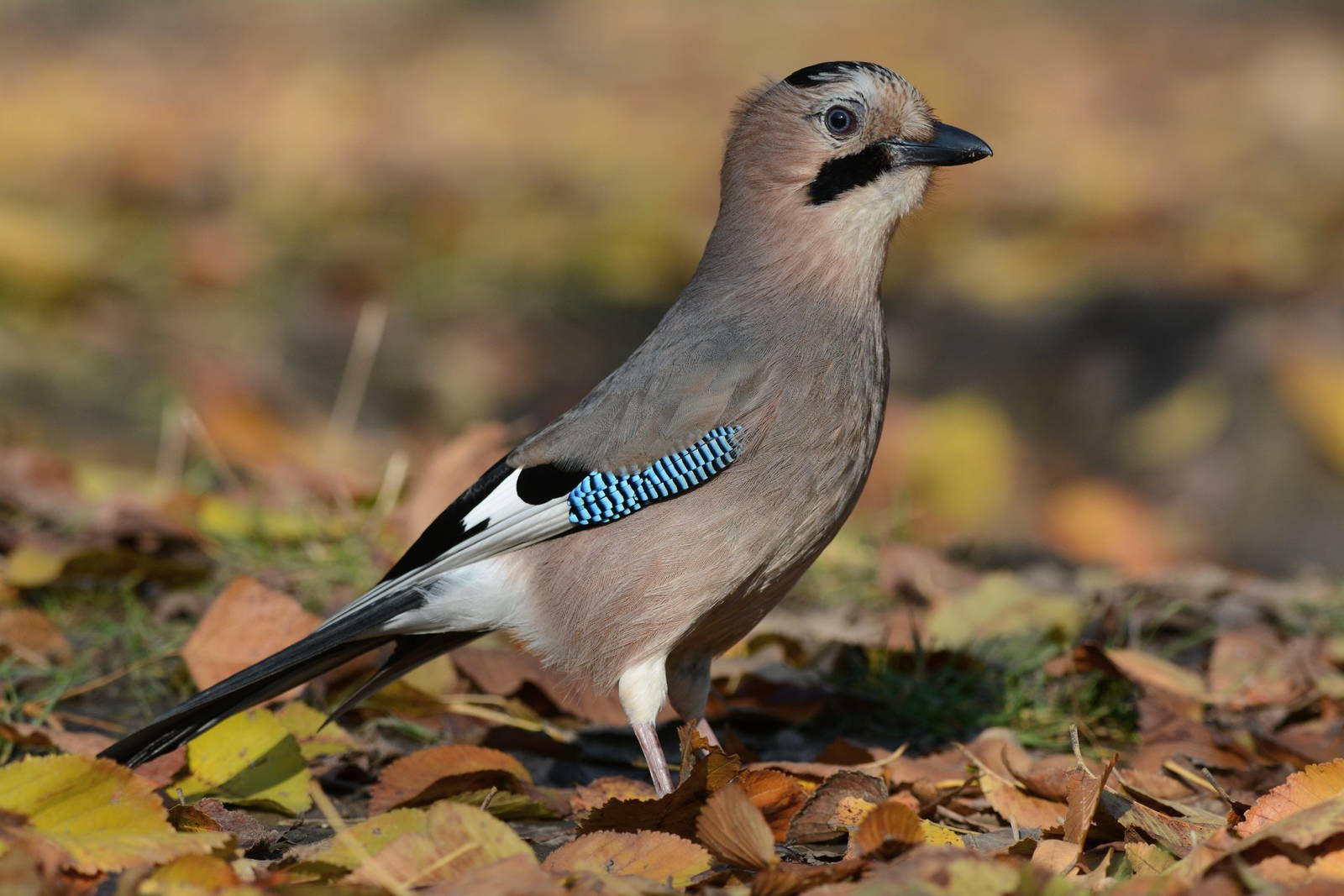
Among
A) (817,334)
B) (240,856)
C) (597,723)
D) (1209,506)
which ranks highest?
(817,334)

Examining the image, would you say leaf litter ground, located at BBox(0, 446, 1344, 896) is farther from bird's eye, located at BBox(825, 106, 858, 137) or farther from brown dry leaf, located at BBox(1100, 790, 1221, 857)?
bird's eye, located at BBox(825, 106, 858, 137)

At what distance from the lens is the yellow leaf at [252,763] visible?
306 cm

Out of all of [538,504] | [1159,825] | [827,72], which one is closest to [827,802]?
[1159,825]

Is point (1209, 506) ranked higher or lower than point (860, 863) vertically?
lower

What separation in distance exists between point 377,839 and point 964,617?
219 centimetres

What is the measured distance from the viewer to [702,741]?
3059mm

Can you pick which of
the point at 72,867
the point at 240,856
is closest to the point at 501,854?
the point at 240,856

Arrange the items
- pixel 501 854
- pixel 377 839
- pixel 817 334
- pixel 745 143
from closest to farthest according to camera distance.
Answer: pixel 501 854 < pixel 377 839 < pixel 817 334 < pixel 745 143

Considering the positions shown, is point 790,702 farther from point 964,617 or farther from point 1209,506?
point 1209,506

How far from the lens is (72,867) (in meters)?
2.34

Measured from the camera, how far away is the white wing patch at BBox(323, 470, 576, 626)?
3.36 meters

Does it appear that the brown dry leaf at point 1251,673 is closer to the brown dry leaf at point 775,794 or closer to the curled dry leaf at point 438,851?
the brown dry leaf at point 775,794

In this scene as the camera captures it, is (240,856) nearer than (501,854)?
No

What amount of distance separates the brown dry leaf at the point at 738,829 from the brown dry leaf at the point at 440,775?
2.46 ft
